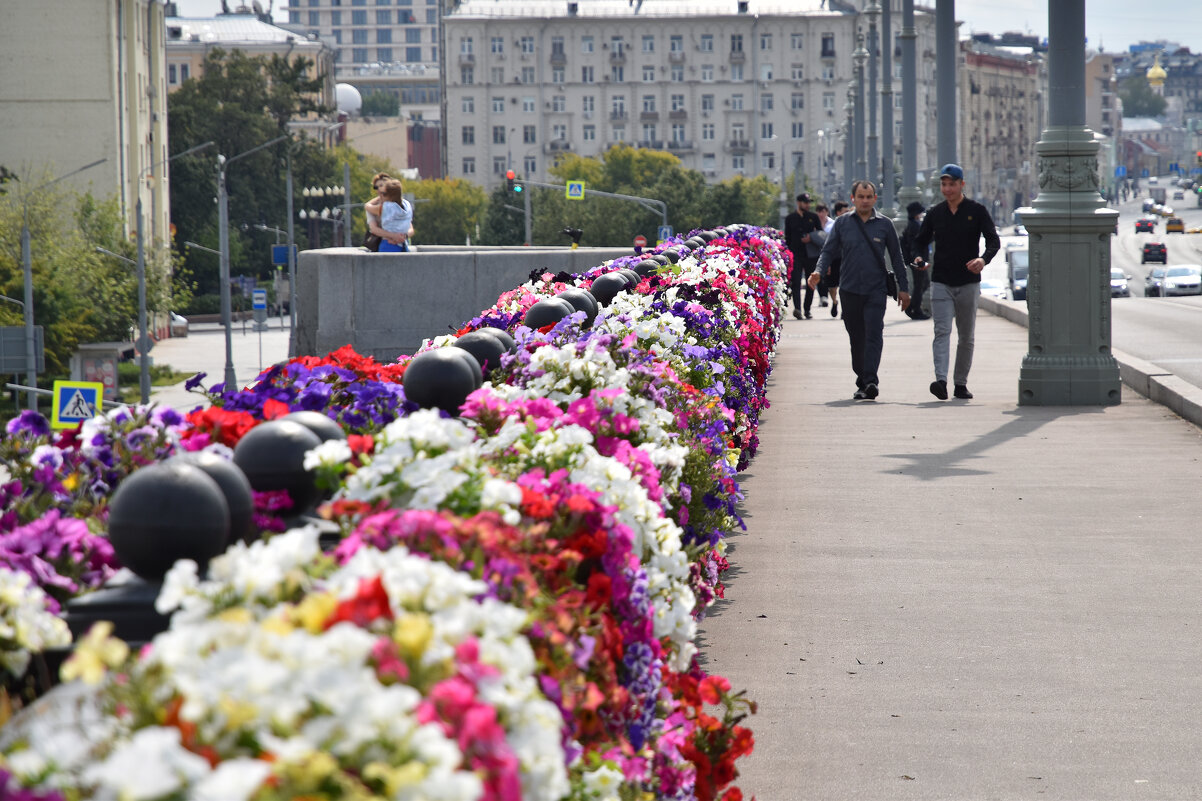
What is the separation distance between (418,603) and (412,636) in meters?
0.25

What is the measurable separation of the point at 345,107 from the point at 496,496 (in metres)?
160

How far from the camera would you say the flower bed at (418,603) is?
6.95ft

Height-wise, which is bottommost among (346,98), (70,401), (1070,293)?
(70,401)

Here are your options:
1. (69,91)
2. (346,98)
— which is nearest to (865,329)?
(69,91)

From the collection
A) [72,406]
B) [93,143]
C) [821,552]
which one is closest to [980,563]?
[821,552]

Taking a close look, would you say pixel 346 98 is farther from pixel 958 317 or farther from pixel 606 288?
pixel 606 288

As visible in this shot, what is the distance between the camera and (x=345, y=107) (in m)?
160

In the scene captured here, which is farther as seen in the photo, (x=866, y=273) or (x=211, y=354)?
(x=211, y=354)

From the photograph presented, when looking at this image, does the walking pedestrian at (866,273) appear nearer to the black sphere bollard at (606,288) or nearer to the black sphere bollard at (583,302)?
the black sphere bollard at (606,288)

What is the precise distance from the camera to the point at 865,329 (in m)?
14.4

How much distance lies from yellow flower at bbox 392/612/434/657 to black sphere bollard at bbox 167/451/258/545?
147 centimetres

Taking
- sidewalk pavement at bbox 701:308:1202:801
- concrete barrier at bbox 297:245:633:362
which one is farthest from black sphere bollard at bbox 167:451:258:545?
concrete barrier at bbox 297:245:633:362

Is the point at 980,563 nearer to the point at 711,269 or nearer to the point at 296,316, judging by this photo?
the point at 711,269

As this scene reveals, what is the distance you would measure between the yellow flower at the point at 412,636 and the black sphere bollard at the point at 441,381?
10.9 feet
